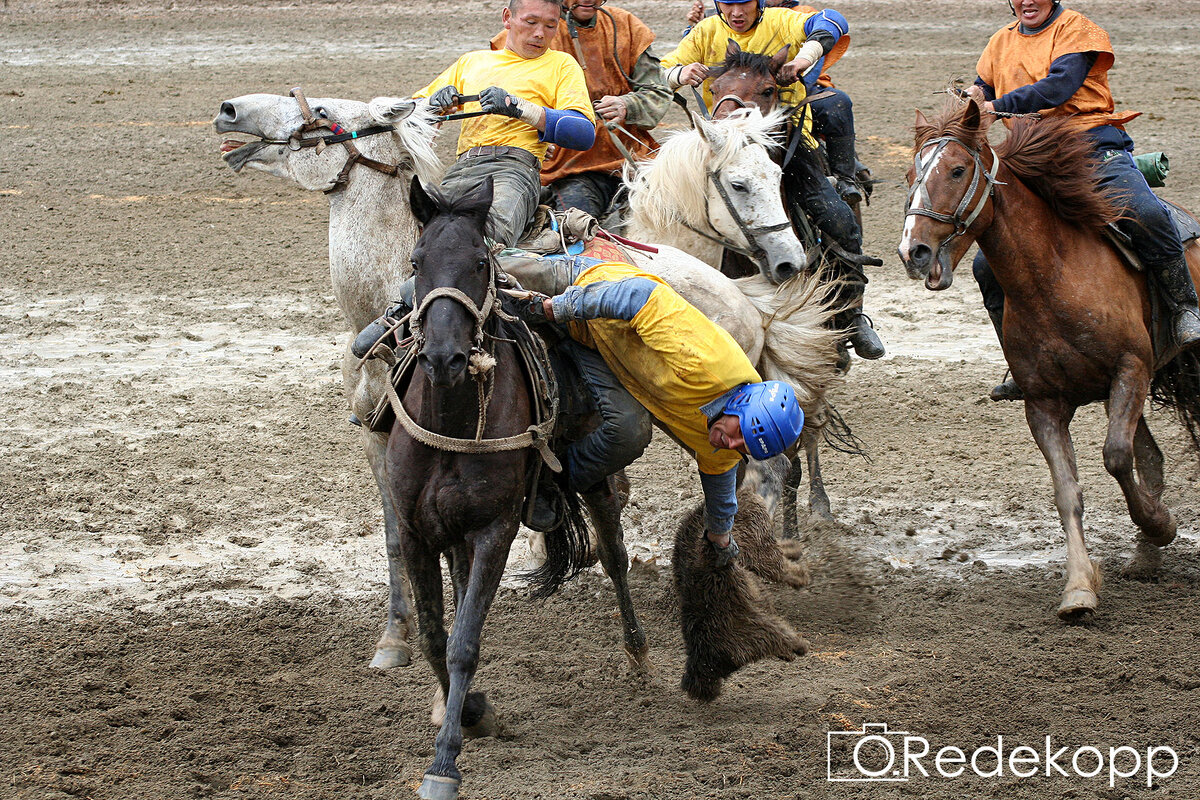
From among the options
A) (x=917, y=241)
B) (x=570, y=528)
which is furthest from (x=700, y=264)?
(x=570, y=528)

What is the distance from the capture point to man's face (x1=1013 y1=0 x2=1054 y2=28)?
5480mm

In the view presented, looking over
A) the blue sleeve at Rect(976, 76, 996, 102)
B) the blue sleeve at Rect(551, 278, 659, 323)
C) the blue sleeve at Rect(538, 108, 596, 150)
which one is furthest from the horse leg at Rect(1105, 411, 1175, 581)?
the blue sleeve at Rect(538, 108, 596, 150)

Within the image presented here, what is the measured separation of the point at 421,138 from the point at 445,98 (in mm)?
188

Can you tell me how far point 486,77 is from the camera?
5113mm

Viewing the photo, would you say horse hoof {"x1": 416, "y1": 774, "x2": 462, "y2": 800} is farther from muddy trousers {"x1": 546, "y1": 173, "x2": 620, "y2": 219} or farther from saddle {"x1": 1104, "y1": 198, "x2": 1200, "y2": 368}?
saddle {"x1": 1104, "y1": 198, "x2": 1200, "y2": 368}

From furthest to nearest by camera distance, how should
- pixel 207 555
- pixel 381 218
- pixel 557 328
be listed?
pixel 207 555 → pixel 381 218 → pixel 557 328

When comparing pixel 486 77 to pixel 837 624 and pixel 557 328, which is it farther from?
pixel 837 624

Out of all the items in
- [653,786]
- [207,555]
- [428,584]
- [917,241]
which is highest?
[917,241]

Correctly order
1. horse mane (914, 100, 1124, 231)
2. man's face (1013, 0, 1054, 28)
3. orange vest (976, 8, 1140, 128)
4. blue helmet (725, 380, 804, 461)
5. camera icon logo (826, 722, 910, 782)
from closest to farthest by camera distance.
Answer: blue helmet (725, 380, 804, 461) < camera icon logo (826, 722, 910, 782) < horse mane (914, 100, 1124, 231) < orange vest (976, 8, 1140, 128) < man's face (1013, 0, 1054, 28)

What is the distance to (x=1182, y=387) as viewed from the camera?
233 inches

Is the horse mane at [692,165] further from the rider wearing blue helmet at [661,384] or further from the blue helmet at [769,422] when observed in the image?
the blue helmet at [769,422]

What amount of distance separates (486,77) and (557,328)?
4.55 ft

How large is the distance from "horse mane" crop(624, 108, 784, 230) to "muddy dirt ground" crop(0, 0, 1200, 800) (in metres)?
1.64

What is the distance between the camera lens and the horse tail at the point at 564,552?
4.76m
